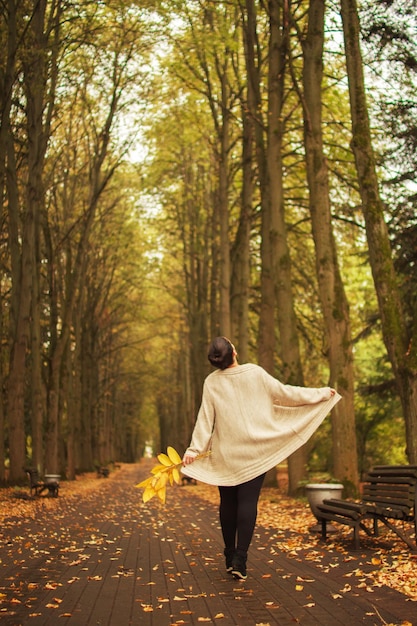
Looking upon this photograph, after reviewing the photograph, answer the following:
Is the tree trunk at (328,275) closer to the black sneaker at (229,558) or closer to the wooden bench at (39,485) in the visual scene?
the wooden bench at (39,485)

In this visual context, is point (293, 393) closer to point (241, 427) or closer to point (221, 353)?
point (241, 427)

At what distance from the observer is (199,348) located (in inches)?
1247

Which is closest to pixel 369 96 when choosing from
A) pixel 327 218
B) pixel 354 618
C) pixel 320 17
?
pixel 320 17

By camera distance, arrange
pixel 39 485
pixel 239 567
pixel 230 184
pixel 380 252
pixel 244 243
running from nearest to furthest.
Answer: pixel 239 567 → pixel 380 252 → pixel 39 485 → pixel 244 243 → pixel 230 184

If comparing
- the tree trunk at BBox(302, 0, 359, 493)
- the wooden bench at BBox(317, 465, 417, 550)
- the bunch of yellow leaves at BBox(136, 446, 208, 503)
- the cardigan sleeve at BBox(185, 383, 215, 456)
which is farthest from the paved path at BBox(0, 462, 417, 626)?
the tree trunk at BBox(302, 0, 359, 493)

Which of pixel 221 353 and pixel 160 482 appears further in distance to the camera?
pixel 221 353

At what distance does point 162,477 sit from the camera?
6453mm

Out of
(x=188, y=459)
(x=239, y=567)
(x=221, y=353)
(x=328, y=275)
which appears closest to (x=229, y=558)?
(x=239, y=567)

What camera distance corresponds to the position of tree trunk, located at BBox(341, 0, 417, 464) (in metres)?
10.8

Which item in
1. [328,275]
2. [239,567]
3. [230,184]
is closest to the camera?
[239,567]

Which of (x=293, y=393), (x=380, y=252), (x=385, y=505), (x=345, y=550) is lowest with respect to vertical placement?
(x=345, y=550)

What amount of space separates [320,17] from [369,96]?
3.60 meters

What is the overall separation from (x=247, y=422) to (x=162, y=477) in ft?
3.24

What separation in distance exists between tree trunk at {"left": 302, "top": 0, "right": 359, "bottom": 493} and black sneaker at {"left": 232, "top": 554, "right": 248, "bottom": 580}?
7696 millimetres
